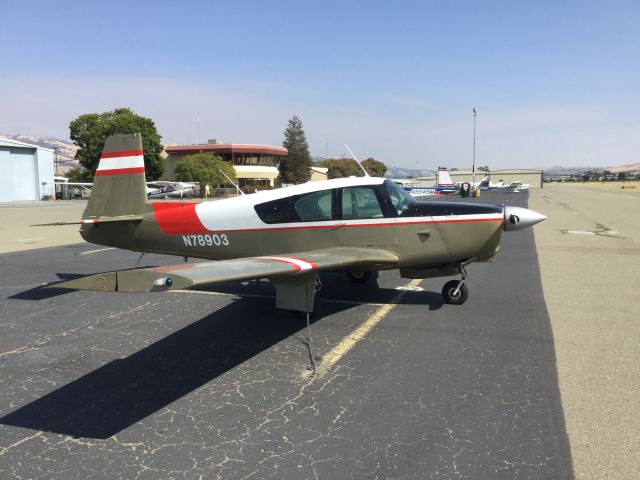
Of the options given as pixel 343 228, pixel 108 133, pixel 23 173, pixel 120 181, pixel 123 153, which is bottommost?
pixel 343 228

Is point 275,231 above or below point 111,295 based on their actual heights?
above

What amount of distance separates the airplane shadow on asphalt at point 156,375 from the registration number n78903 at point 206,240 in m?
1.13

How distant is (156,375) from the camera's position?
4863 millimetres

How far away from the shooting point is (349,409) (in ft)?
13.3

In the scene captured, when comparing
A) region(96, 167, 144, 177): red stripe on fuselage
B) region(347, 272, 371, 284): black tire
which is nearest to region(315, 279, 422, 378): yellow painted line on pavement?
region(347, 272, 371, 284): black tire

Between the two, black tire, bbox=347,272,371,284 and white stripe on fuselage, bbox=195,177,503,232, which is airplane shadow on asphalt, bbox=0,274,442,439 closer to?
white stripe on fuselage, bbox=195,177,503,232

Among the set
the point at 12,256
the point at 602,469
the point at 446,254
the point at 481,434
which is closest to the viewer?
the point at 602,469

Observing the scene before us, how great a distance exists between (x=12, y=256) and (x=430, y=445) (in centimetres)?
1363

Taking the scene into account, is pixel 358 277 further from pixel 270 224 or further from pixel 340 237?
Result: pixel 270 224

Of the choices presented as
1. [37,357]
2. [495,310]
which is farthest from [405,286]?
[37,357]

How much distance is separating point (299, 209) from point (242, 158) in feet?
320

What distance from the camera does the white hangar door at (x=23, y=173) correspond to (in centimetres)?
5741

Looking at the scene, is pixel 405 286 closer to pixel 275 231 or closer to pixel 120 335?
pixel 275 231

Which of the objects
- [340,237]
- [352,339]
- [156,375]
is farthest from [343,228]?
[156,375]
